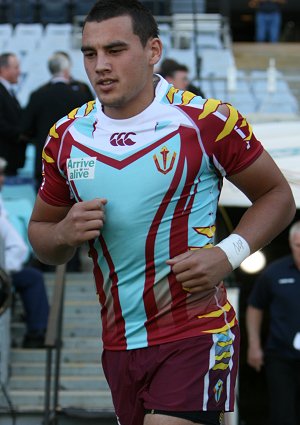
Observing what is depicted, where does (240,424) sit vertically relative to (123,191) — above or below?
below

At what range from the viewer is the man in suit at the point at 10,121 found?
10.5 metres

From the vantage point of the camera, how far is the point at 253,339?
888 centimetres

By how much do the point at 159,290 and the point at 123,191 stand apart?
1.22 feet

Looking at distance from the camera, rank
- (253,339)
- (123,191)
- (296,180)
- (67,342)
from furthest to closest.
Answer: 1. (67,342)
2. (253,339)
3. (296,180)
4. (123,191)

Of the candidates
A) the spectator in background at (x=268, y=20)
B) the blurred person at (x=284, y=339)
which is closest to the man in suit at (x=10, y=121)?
the blurred person at (x=284, y=339)

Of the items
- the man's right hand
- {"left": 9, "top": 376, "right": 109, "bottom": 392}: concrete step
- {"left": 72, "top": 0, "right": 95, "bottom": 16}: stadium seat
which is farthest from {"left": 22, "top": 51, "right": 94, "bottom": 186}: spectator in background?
{"left": 72, "top": 0, "right": 95, "bottom": 16}: stadium seat

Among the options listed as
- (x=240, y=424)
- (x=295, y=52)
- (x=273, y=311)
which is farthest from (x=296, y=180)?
(x=295, y=52)

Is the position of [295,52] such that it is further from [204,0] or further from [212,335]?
[212,335]

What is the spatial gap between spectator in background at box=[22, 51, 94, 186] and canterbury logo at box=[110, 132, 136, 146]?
6.25 metres

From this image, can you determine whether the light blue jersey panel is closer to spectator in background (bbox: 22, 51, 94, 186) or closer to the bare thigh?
the bare thigh

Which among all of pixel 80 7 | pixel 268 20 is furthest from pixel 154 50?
pixel 268 20

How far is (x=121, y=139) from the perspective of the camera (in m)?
3.87

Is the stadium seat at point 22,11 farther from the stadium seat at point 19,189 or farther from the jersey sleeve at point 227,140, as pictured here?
the jersey sleeve at point 227,140

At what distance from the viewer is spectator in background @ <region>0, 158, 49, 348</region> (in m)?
8.80
